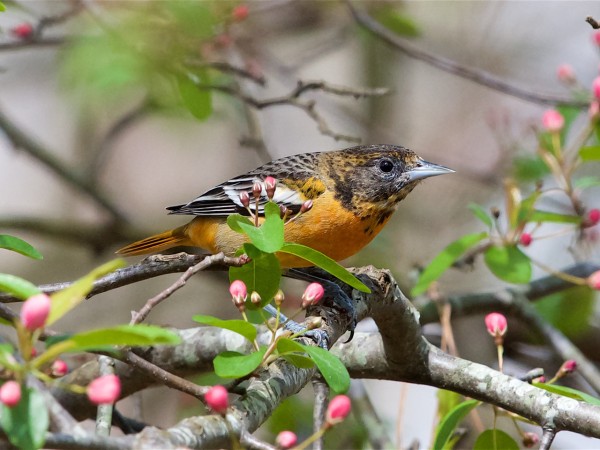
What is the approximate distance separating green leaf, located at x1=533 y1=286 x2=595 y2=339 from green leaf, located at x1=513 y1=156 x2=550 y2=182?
703 mm

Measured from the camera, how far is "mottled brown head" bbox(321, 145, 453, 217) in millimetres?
4160

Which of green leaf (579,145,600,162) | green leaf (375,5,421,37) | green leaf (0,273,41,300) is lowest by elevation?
green leaf (0,273,41,300)

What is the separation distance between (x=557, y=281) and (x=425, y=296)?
2.69ft

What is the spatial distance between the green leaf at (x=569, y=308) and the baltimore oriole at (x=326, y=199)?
1.34 m

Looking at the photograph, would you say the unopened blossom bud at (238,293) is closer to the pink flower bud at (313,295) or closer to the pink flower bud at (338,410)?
the pink flower bud at (313,295)

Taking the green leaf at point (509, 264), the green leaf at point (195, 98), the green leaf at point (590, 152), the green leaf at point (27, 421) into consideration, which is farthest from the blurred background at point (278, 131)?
the green leaf at point (27, 421)

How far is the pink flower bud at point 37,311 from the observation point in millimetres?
1445

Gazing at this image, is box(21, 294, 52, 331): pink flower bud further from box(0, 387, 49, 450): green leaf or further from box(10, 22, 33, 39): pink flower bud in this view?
box(10, 22, 33, 39): pink flower bud

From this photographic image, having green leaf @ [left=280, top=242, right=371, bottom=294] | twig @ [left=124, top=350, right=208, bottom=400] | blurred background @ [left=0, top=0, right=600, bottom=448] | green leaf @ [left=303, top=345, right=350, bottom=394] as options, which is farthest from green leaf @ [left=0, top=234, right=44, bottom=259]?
blurred background @ [left=0, top=0, right=600, bottom=448]

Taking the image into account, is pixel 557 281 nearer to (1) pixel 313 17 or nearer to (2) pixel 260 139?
(2) pixel 260 139

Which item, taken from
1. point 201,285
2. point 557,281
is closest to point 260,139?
point 557,281

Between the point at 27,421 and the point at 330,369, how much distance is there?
0.83 m

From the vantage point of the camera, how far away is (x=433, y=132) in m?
8.61

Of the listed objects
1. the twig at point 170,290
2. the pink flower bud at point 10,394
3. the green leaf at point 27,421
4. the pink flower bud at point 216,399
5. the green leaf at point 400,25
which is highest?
the green leaf at point 400,25
